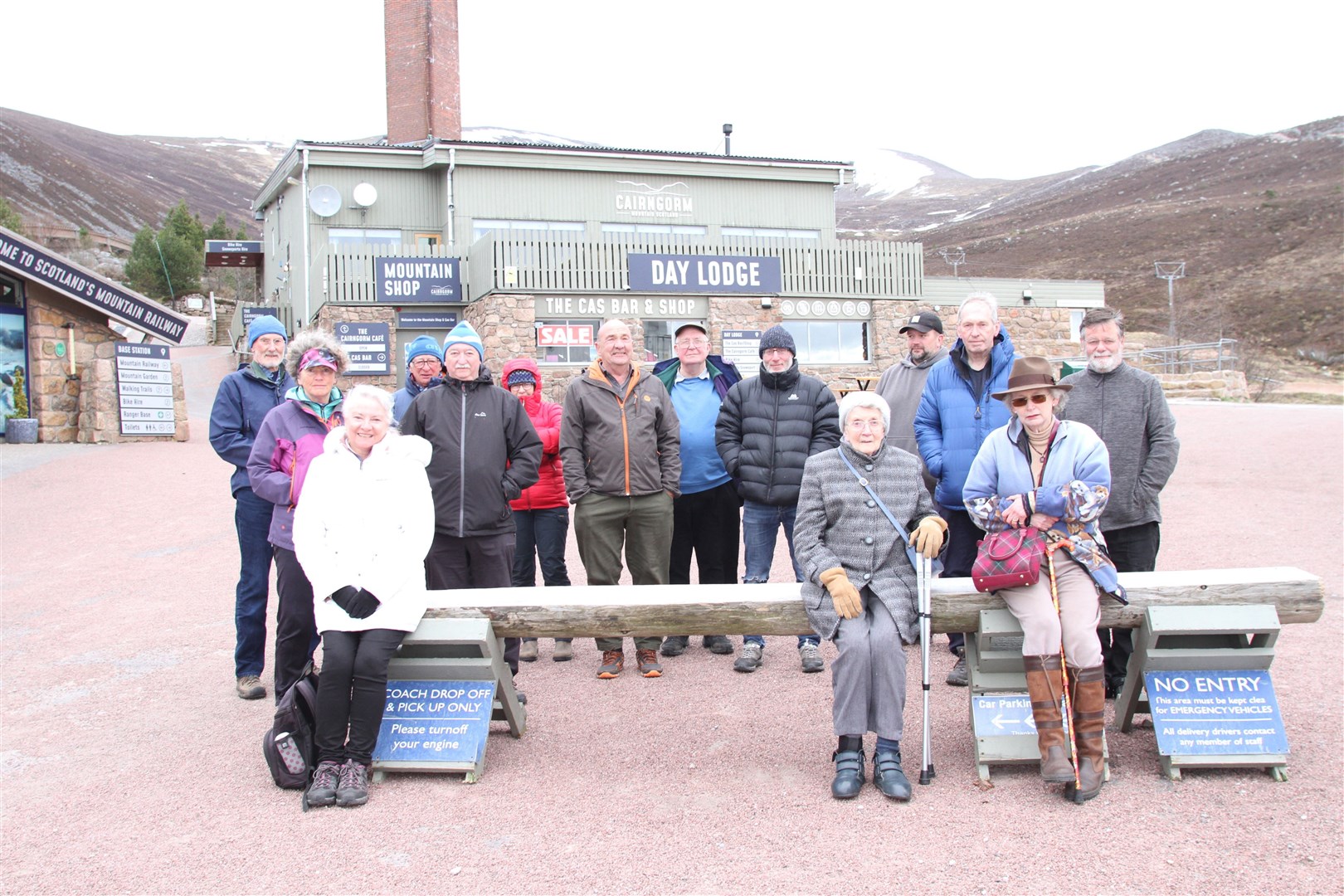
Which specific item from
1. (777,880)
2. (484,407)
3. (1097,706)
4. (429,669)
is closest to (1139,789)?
(1097,706)

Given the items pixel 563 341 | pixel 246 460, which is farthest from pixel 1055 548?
pixel 563 341

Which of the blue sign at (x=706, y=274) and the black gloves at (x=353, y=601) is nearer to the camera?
the black gloves at (x=353, y=601)

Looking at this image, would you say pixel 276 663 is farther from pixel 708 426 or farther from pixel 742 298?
pixel 742 298

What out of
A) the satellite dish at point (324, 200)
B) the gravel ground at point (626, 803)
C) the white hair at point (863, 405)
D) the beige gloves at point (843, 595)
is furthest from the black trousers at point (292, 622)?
the satellite dish at point (324, 200)

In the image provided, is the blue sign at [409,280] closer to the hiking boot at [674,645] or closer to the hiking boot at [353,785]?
the hiking boot at [674,645]

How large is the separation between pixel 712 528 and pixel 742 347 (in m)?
15.7

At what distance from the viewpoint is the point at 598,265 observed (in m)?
21.0

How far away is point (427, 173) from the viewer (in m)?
24.8

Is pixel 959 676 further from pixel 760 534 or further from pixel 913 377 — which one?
pixel 913 377

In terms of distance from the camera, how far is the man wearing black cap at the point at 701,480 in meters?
6.20

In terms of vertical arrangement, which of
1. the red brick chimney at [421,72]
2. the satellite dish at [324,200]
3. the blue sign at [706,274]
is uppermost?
the red brick chimney at [421,72]

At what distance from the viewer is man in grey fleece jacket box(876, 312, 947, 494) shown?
6004 millimetres

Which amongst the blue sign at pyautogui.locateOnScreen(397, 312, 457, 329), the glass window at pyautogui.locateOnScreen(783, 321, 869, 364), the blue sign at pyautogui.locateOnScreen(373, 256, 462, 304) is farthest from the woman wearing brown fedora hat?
the blue sign at pyautogui.locateOnScreen(373, 256, 462, 304)

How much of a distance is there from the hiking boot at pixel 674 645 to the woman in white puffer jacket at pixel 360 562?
6.63 feet
